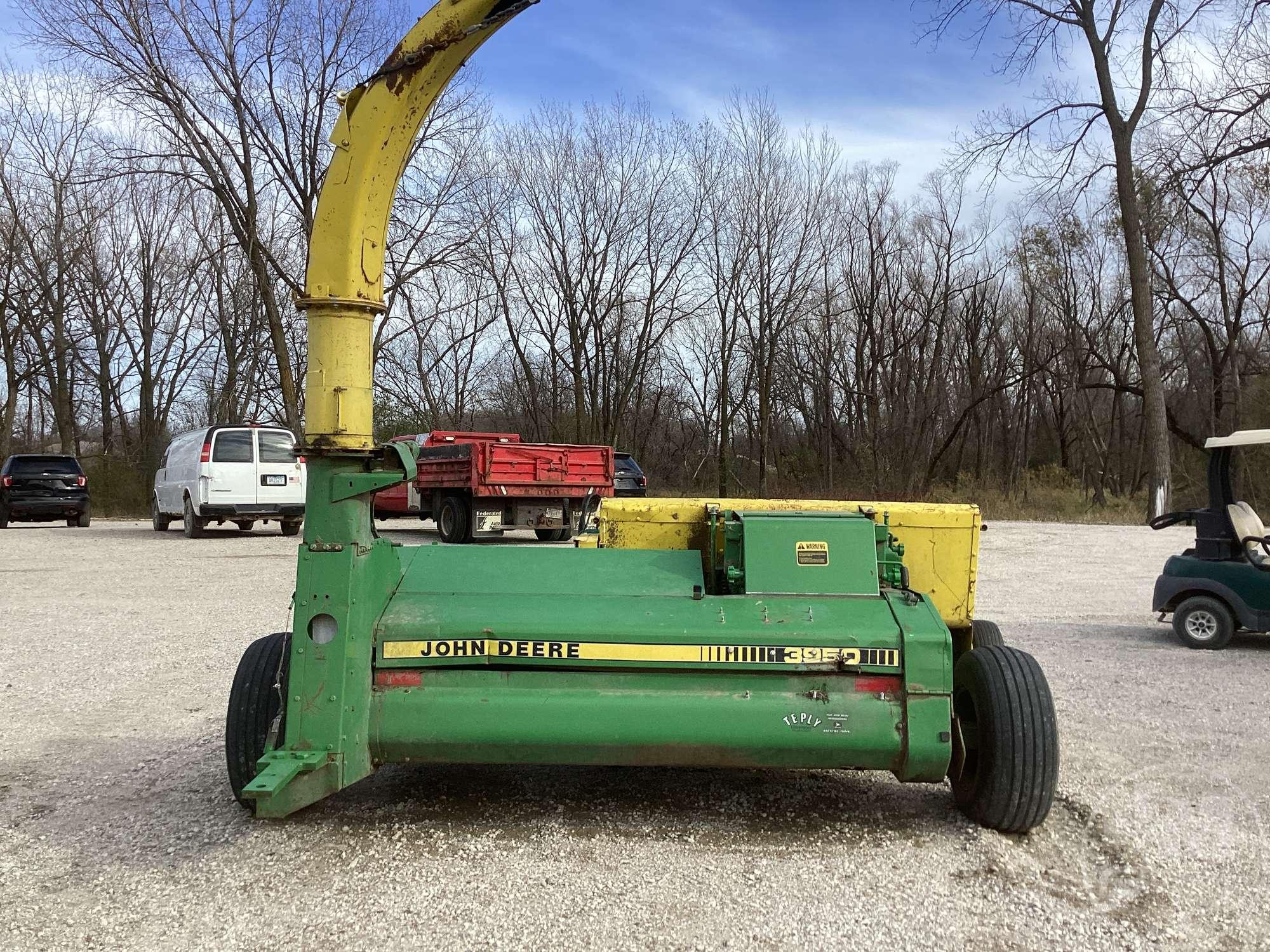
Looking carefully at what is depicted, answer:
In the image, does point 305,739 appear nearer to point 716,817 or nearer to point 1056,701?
point 716,817

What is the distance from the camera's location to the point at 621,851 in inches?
147

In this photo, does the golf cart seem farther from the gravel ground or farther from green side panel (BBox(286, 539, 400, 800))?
green side panel (BBox(286, 539, 400, 800))

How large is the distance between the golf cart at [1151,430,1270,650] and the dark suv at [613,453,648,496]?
13.8 metres

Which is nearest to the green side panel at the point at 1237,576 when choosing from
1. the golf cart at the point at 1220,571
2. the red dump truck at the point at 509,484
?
the golf cart at the point at 1220,571

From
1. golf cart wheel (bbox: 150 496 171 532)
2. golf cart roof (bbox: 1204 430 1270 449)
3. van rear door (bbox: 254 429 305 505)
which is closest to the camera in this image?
golf cart roof (bbox: 1204 430 1270 449)

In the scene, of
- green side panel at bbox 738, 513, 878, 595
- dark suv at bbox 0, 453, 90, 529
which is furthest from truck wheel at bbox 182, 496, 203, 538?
green side panel at bbox 738, 513, 878, 595

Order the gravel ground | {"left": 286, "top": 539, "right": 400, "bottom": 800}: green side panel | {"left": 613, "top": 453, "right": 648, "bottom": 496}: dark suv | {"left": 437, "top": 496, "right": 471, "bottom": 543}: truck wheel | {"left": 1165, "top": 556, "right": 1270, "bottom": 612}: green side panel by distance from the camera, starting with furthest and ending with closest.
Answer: {"left": 613, "top": 453, "right": 648, "bottom": 496}: dark suv, {"left": 437, "top": 496, "right": 471, "bottom": 543}: truck wheel, {"left": 1165, "top": 556, "right": 1270, "bottom": 612}: green side panel, {"left": 286, "top": 539, "right": 400, "bottom": 800}: green side panel, the gravel ground

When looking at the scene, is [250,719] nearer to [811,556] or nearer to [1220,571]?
[811,556]

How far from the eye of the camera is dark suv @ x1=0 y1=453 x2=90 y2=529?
2239 cm

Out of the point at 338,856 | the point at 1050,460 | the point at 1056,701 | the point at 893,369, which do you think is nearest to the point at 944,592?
the point at 1056,701

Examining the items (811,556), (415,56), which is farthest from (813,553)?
(415,56)

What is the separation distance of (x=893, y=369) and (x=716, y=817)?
38.6 meters

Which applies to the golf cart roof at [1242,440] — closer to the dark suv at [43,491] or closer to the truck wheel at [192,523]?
the truck wheel at [192,523]

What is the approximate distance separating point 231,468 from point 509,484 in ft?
15.3
